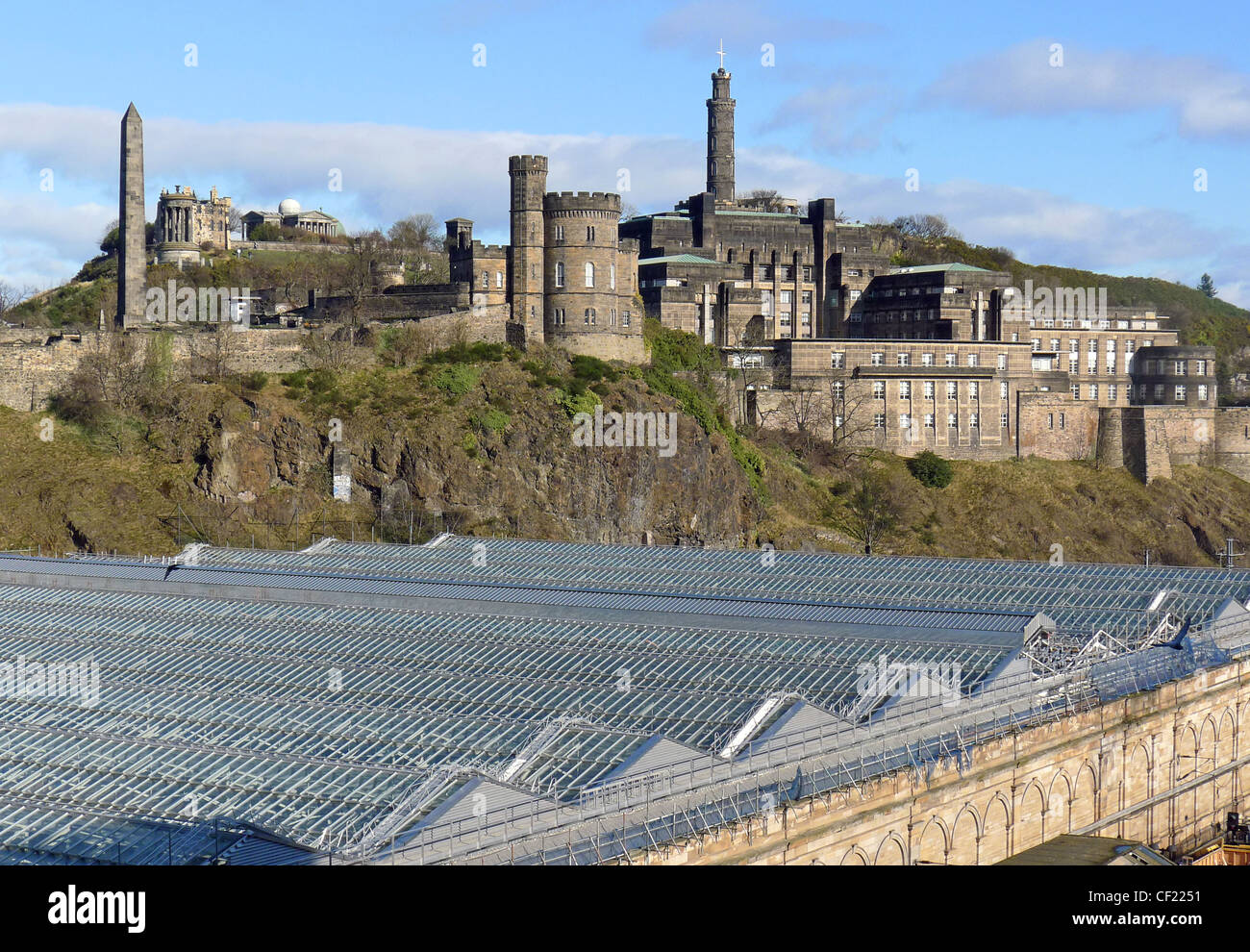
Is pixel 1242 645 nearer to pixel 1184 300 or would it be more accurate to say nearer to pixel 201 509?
pixel 201 509

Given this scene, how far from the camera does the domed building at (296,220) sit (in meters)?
145

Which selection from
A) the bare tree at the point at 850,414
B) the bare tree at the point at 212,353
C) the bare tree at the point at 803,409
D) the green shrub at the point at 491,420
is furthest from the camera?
the bare tree at the point at 850,414

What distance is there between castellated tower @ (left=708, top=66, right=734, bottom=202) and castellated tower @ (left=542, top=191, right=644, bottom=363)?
35.1 metres

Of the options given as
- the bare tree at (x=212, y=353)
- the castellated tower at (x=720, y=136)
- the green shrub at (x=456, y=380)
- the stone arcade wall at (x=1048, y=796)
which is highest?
the castellated tower at (x=720, y=136)

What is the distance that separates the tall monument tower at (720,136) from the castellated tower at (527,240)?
121 ft

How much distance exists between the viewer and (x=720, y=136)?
11944cm

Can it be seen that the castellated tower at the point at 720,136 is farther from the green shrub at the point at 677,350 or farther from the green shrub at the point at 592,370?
the green shrub at the point at 592,370

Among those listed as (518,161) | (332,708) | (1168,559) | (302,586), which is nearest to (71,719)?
(332,708)

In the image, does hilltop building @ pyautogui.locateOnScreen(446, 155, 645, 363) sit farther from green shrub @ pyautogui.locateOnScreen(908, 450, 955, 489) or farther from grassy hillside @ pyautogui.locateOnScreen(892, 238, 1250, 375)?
grassy hillside @ pyautogui.locateOnScreen(892, 238, 1250, 375)

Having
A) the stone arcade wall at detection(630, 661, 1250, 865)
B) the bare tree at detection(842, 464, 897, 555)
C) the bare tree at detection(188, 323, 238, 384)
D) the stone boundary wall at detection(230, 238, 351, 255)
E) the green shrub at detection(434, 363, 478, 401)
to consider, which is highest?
the stone boundary wall at detection(230, 238, 351, 255)

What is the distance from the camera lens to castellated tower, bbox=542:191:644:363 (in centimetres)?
8444

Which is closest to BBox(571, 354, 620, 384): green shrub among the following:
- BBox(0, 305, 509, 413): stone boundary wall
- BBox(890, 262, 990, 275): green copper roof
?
BBox(0, 305, 509, 413): stone boundary wall

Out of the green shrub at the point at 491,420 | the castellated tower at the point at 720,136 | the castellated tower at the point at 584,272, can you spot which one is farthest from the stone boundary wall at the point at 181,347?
the castellated tower at the point at 720,136

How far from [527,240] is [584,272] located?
11.6 ft
